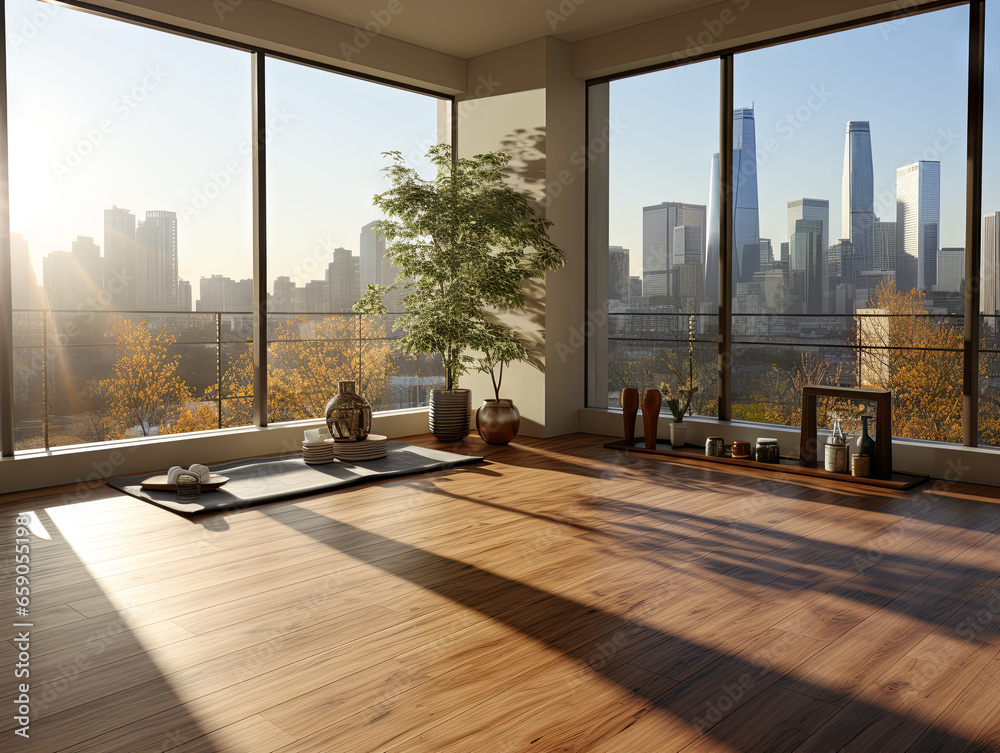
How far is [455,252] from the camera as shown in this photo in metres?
5.20

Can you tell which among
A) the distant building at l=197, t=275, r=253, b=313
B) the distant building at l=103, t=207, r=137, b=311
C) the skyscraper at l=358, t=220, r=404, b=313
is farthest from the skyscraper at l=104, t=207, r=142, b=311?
the skyscraper at l=358, t=220, r=404, b=313

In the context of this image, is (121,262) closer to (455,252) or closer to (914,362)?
(455,252)

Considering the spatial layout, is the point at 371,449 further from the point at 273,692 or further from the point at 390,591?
the point at 273,692

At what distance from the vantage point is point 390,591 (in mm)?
2488

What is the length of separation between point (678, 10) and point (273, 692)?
4.91 meters

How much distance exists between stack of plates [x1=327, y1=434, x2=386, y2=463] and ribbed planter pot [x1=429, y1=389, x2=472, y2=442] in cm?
83

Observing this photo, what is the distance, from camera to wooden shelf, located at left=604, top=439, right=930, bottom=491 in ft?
13.1

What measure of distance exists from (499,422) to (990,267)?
3.12 m

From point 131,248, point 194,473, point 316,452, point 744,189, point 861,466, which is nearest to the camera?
point 194,473

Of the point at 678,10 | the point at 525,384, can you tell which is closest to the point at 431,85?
the point at 678,10

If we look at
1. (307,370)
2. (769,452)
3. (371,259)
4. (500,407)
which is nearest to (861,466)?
(769,452)

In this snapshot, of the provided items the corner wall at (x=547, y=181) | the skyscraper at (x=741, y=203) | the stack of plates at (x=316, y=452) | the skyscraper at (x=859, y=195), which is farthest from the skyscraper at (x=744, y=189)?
the stack of plates at (x=316, y=452)

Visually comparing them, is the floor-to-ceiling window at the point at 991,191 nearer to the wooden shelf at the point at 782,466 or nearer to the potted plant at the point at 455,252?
the wooden shelf at the point at 782,466

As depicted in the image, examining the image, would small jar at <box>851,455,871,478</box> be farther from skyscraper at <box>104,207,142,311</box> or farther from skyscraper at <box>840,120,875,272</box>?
skyscraper at <box>104,207,142,311</box>
